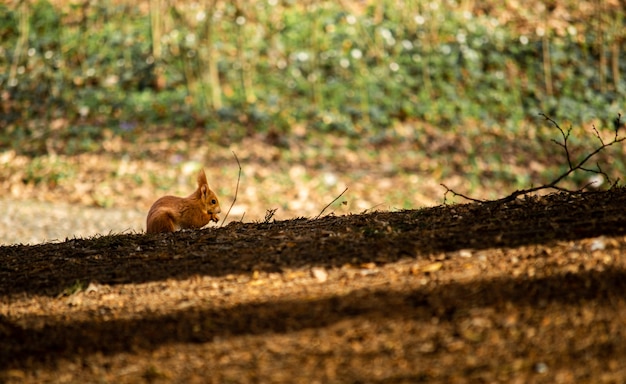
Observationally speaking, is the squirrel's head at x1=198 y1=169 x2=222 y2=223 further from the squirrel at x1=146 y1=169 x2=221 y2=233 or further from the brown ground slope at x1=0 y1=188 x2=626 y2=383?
the brown ground slope at x1=0 y1=188 x2=626 y2=383

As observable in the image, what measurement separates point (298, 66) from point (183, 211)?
313 inches

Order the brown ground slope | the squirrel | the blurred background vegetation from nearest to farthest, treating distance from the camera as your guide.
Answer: the brown ground slope
the squirrel
the blurred background vegetation

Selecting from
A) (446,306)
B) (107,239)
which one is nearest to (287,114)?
(107,239)

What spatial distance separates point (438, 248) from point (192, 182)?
7114 millimetres

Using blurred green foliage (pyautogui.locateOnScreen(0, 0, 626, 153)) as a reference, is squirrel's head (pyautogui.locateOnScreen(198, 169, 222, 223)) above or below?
below

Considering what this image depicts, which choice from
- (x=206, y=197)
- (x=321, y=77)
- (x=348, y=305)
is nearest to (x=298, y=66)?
(x=321, y=77)

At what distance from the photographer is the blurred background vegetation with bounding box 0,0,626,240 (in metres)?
11.7

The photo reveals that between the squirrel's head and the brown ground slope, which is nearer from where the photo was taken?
the brown ground slope

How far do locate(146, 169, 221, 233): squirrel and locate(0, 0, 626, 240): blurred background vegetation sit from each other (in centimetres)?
451

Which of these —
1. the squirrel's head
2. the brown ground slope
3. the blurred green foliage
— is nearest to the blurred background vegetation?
the blurred green foliage

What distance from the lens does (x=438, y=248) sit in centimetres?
402

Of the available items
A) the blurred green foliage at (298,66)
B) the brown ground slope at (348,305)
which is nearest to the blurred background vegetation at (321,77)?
the blurred green foliage at (298,66)

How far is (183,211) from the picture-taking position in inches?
232

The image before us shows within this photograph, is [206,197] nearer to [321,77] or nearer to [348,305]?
[348,305]
